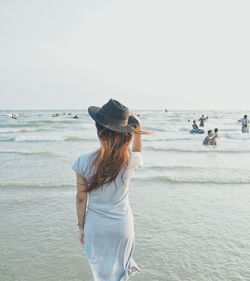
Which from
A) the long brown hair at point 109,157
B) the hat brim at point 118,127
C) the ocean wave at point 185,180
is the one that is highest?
the hat brim at point 118,127

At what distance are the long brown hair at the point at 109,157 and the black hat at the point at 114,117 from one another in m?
0.04

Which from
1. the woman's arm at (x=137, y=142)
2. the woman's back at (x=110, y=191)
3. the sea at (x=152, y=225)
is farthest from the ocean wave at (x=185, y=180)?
the woman's back at (x=110, y=191)

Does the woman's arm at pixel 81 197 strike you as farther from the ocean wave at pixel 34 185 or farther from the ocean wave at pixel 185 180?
the ocean wave at pixel 185 180

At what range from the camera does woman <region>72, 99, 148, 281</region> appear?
2.19m

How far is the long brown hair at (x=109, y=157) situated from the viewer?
2166 mm

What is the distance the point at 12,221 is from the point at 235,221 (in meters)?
3.97

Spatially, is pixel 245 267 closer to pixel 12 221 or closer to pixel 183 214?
pixel 183 214

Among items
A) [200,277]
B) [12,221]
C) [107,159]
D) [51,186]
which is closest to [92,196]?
[107,159]

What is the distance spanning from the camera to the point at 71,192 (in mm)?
7352

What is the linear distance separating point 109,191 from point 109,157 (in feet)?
0.96

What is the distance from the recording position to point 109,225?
7.66ft

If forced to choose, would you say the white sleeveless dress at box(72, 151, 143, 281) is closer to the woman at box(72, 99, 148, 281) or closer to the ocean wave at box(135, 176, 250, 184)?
the woman at box(72, 99, 148, 281)

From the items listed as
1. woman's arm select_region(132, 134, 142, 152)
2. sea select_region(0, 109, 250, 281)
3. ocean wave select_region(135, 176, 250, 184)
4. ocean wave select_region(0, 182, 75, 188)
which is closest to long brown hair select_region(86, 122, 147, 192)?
woman's arm select_region(132, 134, 142, 152)

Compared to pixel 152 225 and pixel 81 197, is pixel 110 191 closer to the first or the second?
pixel 81 197
